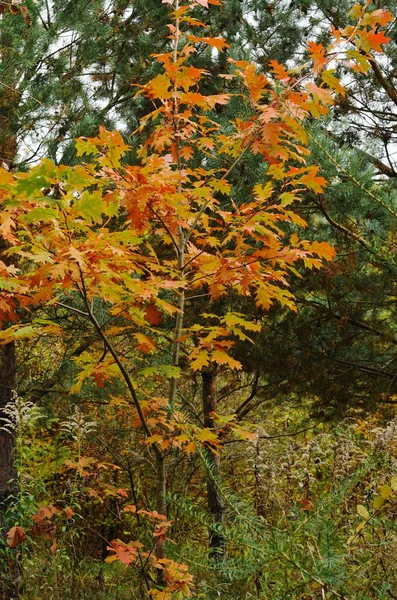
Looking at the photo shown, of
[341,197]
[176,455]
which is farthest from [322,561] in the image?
[176,455]

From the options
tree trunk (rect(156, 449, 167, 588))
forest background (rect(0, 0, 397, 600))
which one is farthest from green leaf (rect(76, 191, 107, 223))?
tree trunk (rect(156, 449, 167, 588))

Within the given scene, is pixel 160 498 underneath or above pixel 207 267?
underneath

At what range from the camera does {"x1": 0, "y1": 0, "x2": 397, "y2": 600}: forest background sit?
2881 mm

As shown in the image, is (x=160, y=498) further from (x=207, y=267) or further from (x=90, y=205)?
(x=90, y=205)

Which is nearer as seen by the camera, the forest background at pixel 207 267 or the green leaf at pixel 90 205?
the green leaf at pixel 90 205

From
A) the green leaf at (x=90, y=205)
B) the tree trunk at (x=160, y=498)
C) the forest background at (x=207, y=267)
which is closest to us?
the green leaf at (x=90, y=205)

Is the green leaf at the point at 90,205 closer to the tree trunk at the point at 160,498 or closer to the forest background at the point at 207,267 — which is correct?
the forest background at the point at 207,267

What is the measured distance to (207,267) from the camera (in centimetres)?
334

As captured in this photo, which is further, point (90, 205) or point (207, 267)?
point (207, 267)

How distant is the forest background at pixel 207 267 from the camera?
288 cm

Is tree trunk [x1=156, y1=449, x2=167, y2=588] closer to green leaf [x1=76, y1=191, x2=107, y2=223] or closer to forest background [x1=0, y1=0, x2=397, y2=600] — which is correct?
forest background [x1=0, y1=0, x2=397, y2=600]

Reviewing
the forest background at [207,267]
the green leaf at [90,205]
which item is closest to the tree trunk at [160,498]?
the forest background at [207,267]

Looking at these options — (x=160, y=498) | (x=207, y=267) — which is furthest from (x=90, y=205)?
(x=160, y=498)

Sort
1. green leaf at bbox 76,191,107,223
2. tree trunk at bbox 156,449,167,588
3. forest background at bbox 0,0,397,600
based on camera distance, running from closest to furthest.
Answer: green leaf at bbox 76,191,107,223
forest background at bbox 0,0,397,600
tree trunk at bbox 156,449,167,588
